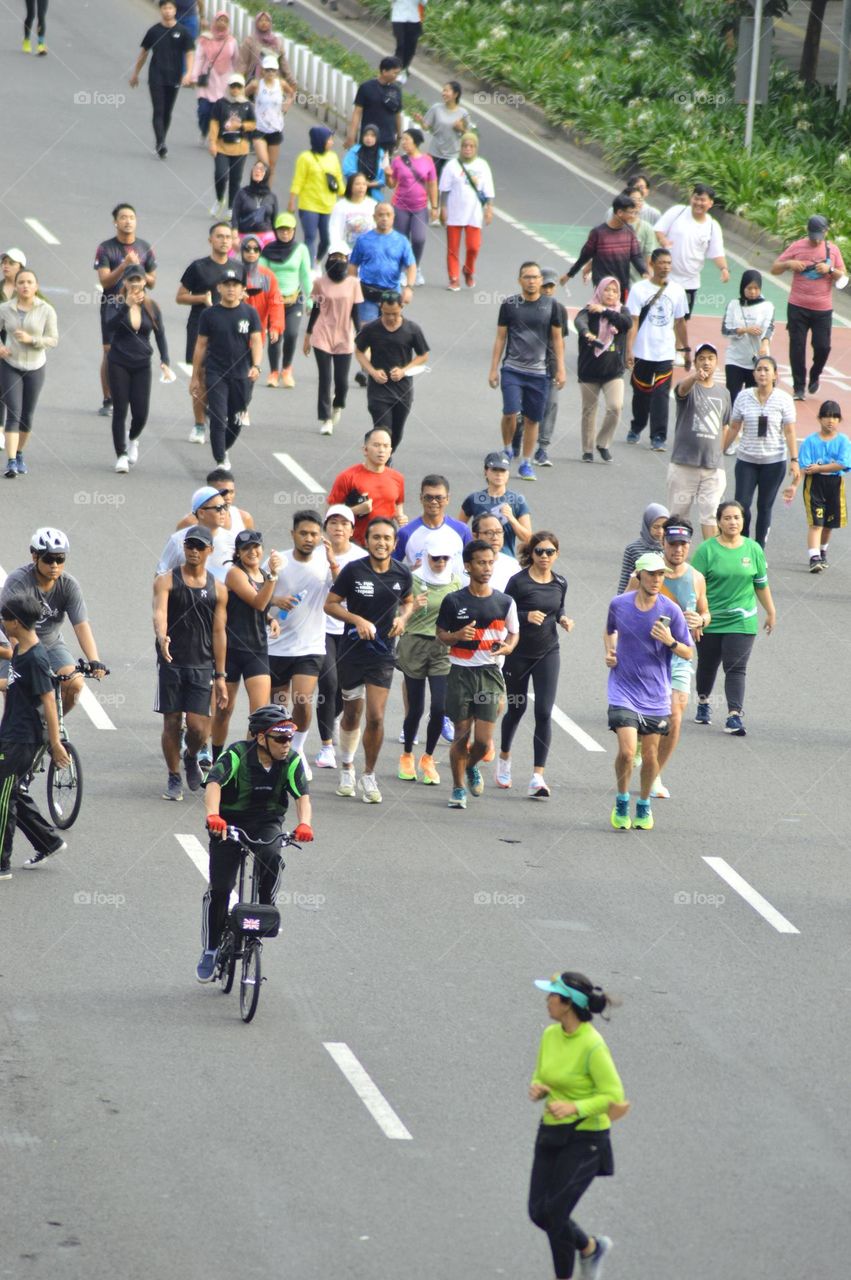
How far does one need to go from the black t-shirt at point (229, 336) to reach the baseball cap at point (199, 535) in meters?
6.02

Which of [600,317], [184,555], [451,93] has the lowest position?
[184,555]

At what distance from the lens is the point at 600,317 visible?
73.8 ft

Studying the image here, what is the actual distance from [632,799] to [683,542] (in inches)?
73.2

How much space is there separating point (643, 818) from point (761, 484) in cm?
645

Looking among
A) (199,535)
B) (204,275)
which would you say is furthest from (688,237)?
(199,535)

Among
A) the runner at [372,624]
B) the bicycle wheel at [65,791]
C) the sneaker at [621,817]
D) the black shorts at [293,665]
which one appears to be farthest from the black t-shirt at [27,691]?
the sneaker at [621,817]

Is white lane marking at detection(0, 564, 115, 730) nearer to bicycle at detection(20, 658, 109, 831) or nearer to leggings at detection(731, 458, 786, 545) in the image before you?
bicycle at detection(20, 658, 109, 831)

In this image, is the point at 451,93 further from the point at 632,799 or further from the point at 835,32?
the point at 835,32

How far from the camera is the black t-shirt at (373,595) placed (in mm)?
15375

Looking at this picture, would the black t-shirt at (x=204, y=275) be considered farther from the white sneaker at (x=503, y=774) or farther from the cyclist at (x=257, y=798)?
the cyclist at (x=257, y=798)

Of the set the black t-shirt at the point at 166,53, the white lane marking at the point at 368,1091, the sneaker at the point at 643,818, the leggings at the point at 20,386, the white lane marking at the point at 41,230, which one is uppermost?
the black t-shirt at the point at 166,53

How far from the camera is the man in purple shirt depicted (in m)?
15.1

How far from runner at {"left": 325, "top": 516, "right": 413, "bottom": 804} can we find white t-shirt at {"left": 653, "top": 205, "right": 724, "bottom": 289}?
1151 cm

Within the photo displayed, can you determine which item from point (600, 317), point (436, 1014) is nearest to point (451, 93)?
point (600, 317)
